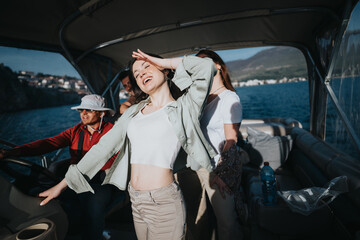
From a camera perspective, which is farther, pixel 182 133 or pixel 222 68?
pixel 222 68

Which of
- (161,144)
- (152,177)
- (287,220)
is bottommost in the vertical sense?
(287,220)

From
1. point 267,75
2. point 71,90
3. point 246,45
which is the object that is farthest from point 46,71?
point 267,75

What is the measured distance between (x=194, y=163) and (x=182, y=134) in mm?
343

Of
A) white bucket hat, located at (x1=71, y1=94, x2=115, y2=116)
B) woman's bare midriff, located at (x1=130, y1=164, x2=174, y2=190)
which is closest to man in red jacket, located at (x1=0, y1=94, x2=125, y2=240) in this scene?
white bucket hat, located at (x1=71, y1=94, x2=115, y2=116)

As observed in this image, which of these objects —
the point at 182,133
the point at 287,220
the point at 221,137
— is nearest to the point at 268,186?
the point at 287,220

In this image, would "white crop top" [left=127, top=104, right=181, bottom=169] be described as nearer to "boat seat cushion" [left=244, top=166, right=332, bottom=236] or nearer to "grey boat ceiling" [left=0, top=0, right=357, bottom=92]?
"boat seat cushion" [left=244, top=166, right=332, bottom=236]

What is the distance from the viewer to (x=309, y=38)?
376cm

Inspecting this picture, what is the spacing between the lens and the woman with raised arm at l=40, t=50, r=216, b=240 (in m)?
1.29

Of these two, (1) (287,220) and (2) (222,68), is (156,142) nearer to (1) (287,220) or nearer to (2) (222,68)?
(2) (222,68)

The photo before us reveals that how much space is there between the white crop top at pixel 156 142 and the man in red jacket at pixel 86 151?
103 centimetres

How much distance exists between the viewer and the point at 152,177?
1322mm

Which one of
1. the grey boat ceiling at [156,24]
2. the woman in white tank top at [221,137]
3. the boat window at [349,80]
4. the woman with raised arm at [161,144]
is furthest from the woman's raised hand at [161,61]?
the boat window at [349,80]

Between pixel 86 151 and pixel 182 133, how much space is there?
1653 millimetres

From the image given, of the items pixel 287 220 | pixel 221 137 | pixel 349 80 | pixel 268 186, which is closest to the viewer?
pixel 221 137
